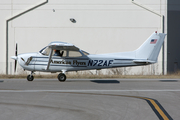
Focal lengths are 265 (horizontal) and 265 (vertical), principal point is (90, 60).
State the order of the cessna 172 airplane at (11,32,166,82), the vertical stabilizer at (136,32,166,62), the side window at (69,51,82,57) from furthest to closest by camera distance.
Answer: the vertical stabilizer at (136,32,166,62) → the side window at (69,51,82,57) → the cessna 172 airplane at (11,32,166,82)

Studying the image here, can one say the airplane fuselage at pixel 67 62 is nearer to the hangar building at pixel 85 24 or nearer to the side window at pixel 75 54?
the side window at pixel 75 54

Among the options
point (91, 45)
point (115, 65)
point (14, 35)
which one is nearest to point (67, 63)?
point (115, 65)

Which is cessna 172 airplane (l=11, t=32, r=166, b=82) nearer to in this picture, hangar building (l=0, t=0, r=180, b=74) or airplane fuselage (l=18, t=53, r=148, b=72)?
airplane fuselage (l=18, t=53, r=148, b=72)

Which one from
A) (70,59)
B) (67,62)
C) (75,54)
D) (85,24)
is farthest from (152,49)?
(85,24)

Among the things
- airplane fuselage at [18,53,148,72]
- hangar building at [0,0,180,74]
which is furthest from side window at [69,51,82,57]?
hangar building at [0,0,180,74]

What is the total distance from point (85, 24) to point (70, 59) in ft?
37.3

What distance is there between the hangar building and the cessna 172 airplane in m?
10.2

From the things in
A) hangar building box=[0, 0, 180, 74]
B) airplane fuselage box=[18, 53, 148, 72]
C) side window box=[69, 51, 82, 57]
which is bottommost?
airplane fuselage box=[18, 53, 148, 72]

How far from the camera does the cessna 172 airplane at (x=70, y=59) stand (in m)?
16.3

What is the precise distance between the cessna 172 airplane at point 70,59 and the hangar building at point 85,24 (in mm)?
10209

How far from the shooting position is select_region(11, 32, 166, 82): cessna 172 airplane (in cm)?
1633

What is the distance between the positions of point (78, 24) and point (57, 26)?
2.16 meters

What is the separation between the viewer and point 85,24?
2723 cm

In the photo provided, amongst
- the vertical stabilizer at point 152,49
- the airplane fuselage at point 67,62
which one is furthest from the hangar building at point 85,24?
the airplane fuselage at point 67,62
